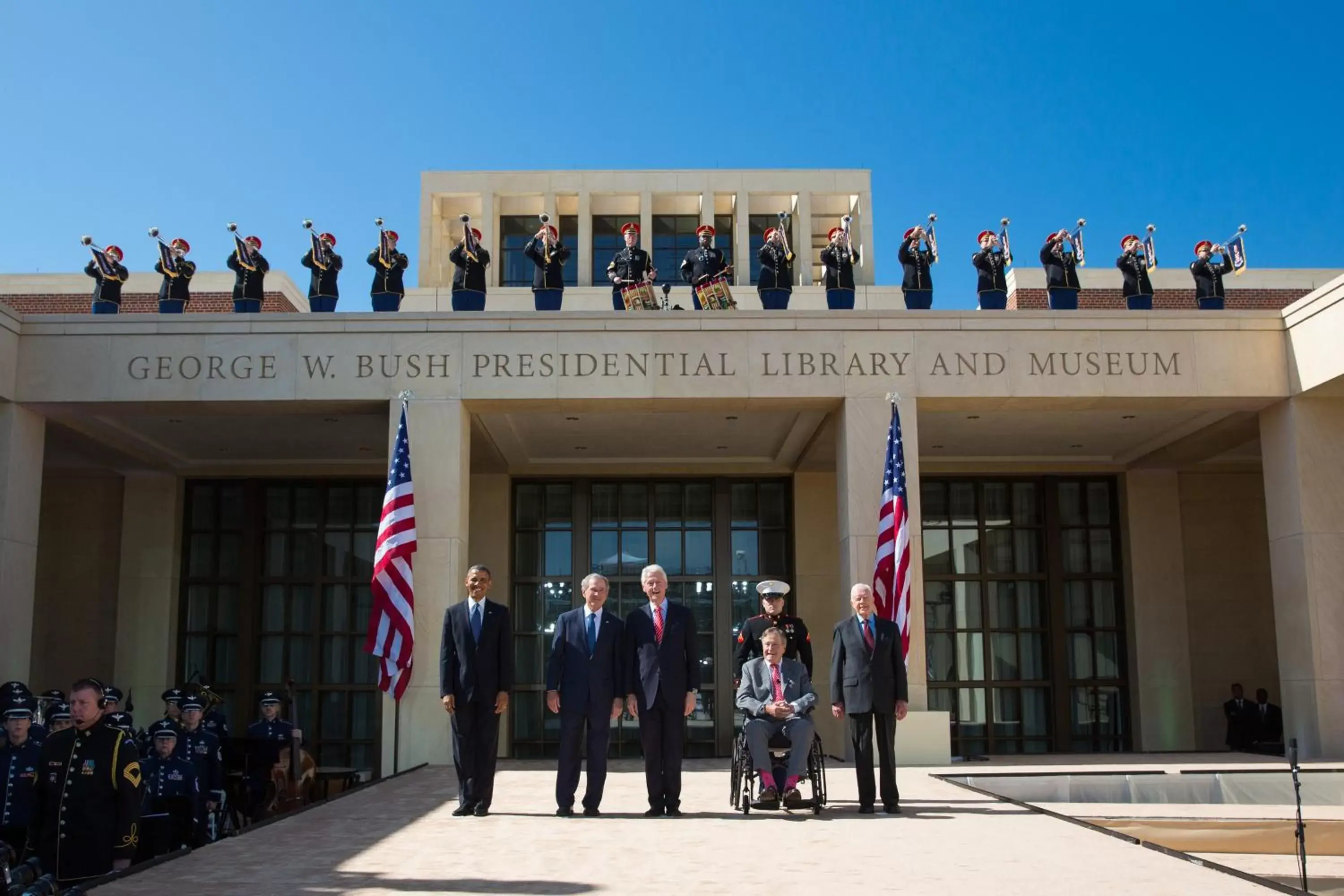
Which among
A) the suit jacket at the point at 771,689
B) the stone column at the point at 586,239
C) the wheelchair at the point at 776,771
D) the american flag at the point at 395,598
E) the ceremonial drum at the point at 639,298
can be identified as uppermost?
the stone column at the point at 586,239

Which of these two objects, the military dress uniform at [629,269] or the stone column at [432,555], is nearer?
the stone column at [432,555]

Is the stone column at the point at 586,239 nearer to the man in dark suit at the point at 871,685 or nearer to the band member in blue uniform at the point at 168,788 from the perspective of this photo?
the band member in blue uniform at the point at 168,788

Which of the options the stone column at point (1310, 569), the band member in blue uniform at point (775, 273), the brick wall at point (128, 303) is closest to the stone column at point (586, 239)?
the brick wall at point (128, 303)

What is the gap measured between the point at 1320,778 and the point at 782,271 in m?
8.93

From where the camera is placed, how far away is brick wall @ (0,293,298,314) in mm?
25234

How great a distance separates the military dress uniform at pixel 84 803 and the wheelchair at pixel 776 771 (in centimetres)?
456

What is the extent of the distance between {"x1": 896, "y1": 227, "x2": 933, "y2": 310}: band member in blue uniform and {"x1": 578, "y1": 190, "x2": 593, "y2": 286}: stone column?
20130 millimetres

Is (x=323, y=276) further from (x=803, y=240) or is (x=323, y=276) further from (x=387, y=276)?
(x=803, y=240)

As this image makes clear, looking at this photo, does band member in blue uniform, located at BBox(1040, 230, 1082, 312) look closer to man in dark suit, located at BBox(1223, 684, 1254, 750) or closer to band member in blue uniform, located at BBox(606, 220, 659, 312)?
band member in blue uniform, located at BBox(606, 220, 659, 312)

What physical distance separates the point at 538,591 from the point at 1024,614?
315 inches

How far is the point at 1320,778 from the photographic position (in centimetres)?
1280

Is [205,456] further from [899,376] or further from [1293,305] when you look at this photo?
[1293,305]

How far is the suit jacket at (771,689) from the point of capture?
10.1 m

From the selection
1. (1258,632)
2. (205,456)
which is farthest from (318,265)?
(1258,632)
